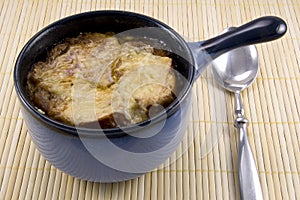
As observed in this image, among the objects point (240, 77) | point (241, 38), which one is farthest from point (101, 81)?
point (240, 77)

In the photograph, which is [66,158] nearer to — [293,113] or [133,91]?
[133,91]

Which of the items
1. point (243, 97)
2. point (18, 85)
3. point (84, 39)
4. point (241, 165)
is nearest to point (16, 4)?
point (84, 39)

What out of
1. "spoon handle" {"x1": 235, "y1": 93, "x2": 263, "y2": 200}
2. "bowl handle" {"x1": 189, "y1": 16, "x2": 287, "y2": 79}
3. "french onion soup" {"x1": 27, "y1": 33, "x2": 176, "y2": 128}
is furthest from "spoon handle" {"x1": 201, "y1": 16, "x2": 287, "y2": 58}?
"spoon handle" {"x1": 235, "y1": 93, "x2": 263, "y2": 200}

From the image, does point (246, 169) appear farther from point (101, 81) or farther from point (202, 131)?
point (101, 81)

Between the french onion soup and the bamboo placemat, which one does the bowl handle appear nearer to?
the french onion soup

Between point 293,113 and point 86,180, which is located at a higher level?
point 293,113

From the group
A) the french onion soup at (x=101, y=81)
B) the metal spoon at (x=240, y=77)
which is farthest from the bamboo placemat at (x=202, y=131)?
the french onion soup at (x=101, y=81)

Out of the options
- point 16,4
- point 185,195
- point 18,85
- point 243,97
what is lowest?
point 185,195
